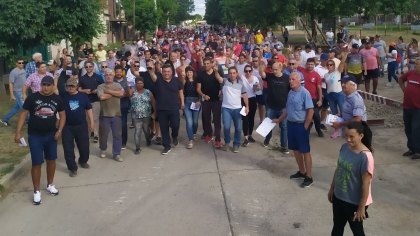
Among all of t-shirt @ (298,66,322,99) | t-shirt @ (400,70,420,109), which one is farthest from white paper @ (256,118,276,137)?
t-shirt @ (400,70,420,109)

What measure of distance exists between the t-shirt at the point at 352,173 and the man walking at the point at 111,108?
5.19 m

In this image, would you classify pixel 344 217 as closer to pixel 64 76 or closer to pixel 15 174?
pixel 15 174

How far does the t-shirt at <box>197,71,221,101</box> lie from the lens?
9188 millimetres

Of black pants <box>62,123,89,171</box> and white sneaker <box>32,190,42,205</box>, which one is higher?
black pants <box>62,123,89,171</box>

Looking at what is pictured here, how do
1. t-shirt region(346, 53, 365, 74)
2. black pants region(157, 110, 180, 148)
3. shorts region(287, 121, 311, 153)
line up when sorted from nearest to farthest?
shorts region(287, 121, 311, 153)
black pants region(157, 110, 180, 148)
t-shirt region(346, 53, 365, 74)

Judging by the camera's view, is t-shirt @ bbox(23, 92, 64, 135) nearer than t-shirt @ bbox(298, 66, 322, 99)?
Yes

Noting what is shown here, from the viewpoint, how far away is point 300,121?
23.0 feet

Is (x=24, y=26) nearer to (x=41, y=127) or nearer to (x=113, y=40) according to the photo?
(x=41, y=127)

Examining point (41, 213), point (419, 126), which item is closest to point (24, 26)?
point (41, 213)

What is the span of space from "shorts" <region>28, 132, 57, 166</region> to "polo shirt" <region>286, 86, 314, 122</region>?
135 inches

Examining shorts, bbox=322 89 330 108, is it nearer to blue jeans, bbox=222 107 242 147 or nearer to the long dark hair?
blue jeans, bbox=222 107 242 147

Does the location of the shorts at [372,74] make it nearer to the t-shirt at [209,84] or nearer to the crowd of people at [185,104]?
the crowd of people at [185,104]

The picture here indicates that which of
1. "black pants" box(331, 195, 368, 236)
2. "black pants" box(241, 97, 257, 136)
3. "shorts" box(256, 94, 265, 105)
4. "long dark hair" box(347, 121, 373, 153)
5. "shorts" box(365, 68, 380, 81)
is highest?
"shorts" box(365, 68, 380, 81)

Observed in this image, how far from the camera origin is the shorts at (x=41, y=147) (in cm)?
667
